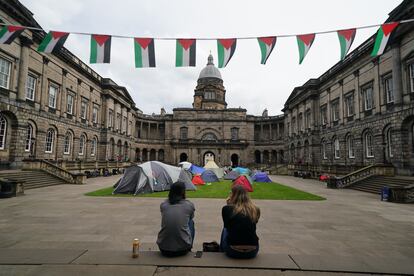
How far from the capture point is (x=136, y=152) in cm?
5531

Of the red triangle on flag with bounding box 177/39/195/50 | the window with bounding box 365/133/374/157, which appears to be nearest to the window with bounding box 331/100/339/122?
the window with bounding box 365/133/374/157

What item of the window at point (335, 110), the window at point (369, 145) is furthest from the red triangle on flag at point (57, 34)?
the window at point (335, 110)

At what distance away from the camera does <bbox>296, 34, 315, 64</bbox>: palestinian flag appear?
9.84 m

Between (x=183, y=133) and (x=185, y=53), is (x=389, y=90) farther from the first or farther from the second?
(x=183, y=133)

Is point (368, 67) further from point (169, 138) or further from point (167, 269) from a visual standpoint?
point (169, 138)

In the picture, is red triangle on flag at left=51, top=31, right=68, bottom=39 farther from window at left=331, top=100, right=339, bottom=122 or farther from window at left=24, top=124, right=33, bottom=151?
window at left=331, top=100, right=339, bottom=122

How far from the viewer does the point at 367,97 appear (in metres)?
23.6

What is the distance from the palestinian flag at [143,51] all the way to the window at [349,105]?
78.0ft

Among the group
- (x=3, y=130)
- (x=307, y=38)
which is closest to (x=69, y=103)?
(x=3, y=130)

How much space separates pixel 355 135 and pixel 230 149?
31520mm

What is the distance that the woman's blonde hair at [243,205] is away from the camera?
158 inches

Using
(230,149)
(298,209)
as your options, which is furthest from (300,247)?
(230,149)

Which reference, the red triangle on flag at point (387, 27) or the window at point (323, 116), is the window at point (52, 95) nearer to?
the red triangle on flag at point (387, 27)

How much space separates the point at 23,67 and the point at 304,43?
856 inches
